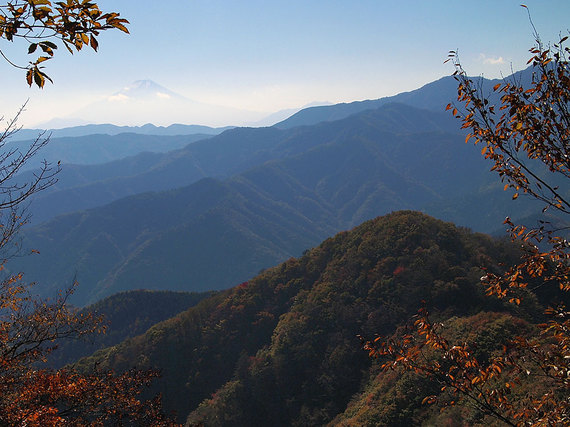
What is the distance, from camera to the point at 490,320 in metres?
34.1

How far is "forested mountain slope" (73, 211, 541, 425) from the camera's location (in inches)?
1816

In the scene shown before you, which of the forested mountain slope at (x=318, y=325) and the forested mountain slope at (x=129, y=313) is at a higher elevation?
the forested mountain slope at (x=318, y=325)

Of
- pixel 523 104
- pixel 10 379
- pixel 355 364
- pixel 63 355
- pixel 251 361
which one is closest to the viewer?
pixel 523 104

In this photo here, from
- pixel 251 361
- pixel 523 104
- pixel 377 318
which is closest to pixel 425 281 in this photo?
pixel 377 318

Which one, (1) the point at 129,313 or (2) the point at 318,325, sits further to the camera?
(1) the point at 129,313

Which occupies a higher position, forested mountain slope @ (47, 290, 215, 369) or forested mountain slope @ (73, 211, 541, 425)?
forested mountain slope @ (73, 211, 541, 425)

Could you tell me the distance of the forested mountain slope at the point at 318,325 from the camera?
1816 inches

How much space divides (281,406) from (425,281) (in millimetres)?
26663

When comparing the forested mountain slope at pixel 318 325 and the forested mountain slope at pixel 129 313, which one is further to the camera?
the forested mountain slope at pixel 129 313

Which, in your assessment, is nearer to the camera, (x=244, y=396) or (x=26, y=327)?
(x=26, y=327)

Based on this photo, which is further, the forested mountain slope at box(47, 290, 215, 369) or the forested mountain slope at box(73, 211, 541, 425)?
the forested mountain slope at box(47, 290, 215, 369)

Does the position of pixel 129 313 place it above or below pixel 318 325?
below

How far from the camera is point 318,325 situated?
182 ft

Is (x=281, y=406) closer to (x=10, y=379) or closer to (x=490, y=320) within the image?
(x=490, y=320)
